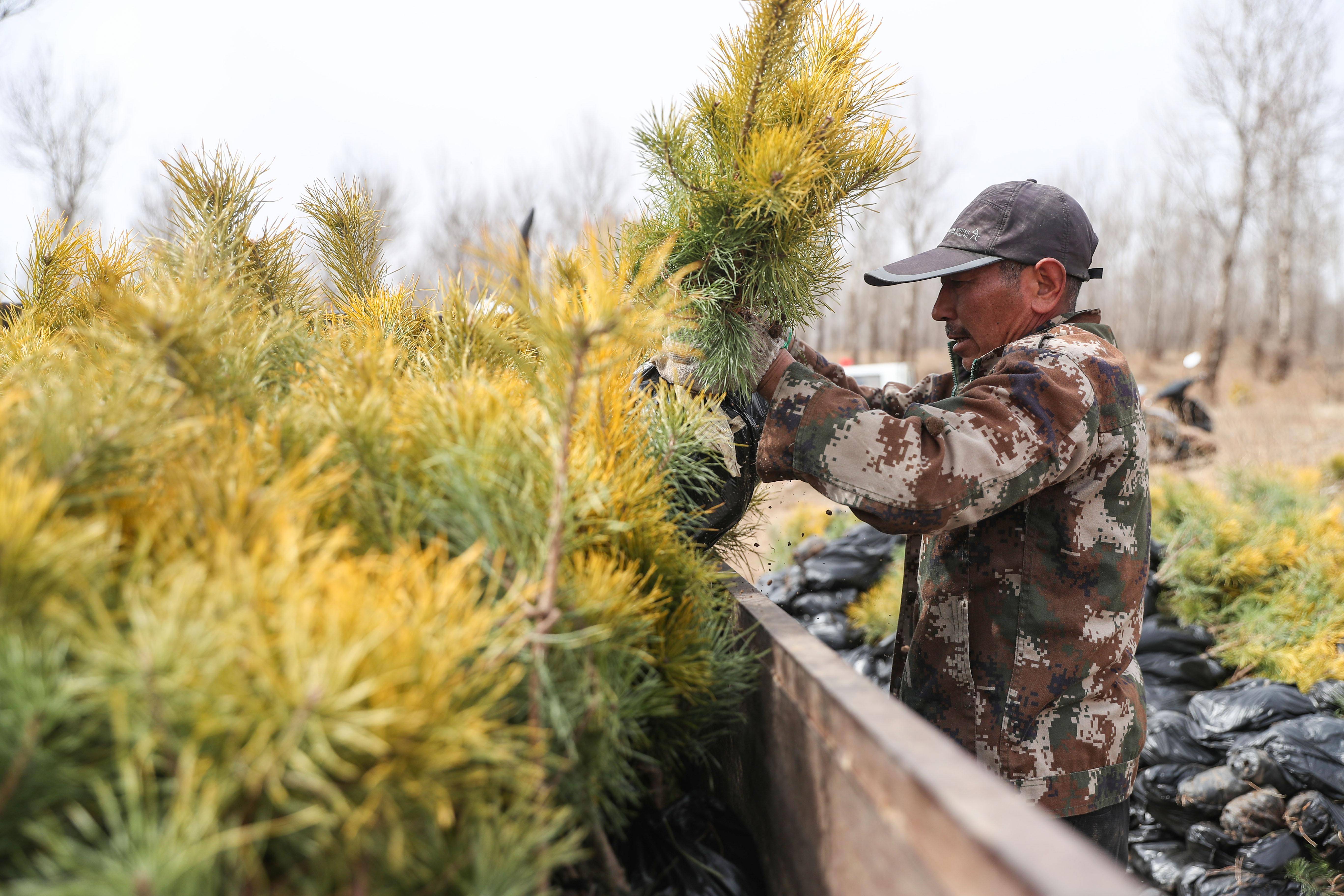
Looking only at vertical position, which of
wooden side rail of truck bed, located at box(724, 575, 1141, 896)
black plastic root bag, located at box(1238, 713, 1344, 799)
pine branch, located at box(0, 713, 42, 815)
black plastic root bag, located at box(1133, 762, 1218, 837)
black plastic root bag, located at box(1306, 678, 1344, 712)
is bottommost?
black plastic root bag, located at box(1133, 762, 1218, 837)

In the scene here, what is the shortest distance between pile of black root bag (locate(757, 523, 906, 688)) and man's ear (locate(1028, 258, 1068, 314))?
248cm

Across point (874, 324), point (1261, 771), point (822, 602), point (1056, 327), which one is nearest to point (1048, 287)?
point (1056, 327)

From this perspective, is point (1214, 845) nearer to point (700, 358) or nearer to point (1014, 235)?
point (1014, 235)

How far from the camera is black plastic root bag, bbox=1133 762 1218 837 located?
109 inches

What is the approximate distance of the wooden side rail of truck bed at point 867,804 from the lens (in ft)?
1.53

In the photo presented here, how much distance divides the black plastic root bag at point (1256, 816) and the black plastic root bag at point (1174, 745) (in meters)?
0.26

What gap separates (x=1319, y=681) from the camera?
2.96 metres

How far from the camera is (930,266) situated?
1.70 m

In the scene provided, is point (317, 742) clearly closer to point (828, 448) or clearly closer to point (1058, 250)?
point (828, 448)

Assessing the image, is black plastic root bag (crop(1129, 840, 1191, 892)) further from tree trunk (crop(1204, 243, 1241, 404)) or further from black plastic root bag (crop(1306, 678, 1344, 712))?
tree trunk (crop(1204, 243, 1241, 404))

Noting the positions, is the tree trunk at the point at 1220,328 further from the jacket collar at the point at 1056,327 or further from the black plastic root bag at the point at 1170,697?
the jacket collar at the point at 1056,327

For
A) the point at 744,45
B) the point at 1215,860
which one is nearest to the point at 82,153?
the point at 744,45

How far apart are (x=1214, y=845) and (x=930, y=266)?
251 centimetres

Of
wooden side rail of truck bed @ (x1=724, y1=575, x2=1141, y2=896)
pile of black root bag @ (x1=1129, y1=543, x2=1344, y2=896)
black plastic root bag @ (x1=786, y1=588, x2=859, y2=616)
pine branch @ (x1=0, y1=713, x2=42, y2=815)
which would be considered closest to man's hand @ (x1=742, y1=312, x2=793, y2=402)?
wooden side rail of truck bed @ (x1=724, y1=575, x2=1141, y2=896)
